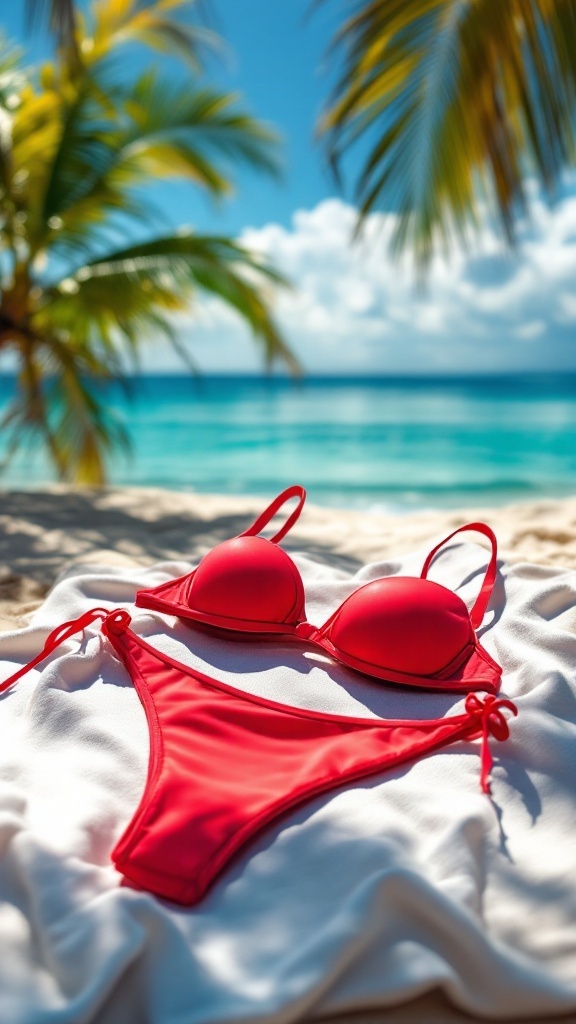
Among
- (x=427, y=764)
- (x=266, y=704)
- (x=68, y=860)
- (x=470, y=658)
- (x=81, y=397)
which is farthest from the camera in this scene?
(x=81, y=397)

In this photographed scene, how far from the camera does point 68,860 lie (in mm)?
1328

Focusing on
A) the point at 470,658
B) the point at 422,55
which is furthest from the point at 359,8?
the point at 470,658

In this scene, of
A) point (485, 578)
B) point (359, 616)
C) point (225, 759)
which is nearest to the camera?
point (225, 759)

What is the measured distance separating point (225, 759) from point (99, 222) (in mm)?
6229

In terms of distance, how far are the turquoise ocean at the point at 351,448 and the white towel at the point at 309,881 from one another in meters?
4.04

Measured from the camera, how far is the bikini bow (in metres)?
1.56

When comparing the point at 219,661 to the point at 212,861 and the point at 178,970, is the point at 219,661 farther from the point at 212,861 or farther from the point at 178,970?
the point at 178,970

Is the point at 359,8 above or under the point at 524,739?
above

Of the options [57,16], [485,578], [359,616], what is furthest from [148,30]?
[359,616]

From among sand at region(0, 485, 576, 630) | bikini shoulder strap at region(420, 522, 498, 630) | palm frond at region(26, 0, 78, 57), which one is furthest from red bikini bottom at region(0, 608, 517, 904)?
palm frond at region(26, 0, 78, 57)

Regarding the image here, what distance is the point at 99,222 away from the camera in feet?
22.4

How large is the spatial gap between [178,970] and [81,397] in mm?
5913

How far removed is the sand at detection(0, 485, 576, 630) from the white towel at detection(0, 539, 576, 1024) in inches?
38.9

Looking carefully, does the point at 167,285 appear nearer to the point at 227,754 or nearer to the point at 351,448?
the point at 227,754
